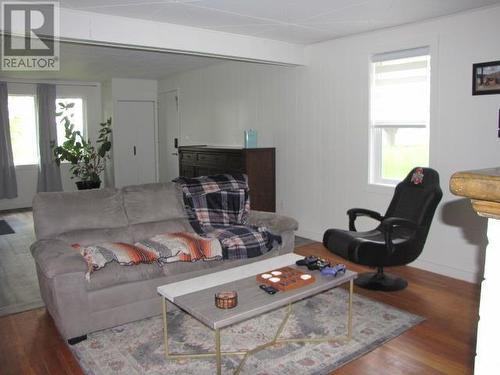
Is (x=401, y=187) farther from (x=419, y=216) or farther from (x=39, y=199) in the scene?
(x=39, y=199)

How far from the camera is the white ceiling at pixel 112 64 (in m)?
5.29

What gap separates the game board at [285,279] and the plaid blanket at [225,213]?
27.1 inches

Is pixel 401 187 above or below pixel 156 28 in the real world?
below

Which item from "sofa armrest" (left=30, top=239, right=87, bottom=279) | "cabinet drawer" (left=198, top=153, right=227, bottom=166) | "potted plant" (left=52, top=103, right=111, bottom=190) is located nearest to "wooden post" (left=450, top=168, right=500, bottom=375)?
→ "sofa armrest" (left=30, top=239, right=87, bottom=279)

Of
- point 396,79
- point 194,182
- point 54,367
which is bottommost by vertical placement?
point 54,367

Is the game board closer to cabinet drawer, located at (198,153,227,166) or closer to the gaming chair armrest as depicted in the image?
the gaming chair armrest

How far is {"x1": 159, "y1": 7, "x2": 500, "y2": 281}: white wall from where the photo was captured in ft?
12.0

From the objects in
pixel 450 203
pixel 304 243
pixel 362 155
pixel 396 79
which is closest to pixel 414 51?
pixel 396 79

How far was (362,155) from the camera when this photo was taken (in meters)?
4.56

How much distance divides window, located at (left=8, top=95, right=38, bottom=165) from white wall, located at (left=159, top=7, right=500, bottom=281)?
307cm

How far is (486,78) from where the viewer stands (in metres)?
3.52

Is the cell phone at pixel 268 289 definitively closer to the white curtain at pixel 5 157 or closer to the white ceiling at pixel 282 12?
the white ceiling at pixel 282 12

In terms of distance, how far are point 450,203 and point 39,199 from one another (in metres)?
3.46

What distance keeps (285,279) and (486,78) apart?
8.01ft
